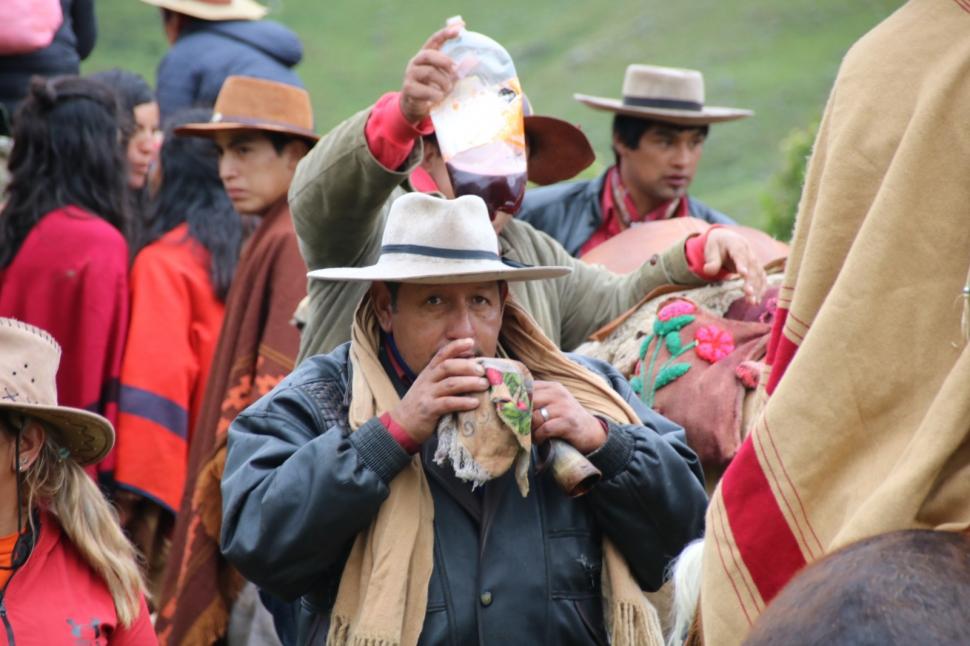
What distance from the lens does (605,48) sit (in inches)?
882

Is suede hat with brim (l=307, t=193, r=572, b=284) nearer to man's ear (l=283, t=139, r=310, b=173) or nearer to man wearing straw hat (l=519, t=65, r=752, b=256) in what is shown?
man's ear (l=283, t=139, r=310, b=173)

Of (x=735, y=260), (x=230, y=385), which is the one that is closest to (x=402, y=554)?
(x=735, y=260)

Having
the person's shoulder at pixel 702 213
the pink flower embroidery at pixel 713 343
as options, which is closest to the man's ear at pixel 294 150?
the person's shoulder at pixel 702 213

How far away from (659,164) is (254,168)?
1.90 metres

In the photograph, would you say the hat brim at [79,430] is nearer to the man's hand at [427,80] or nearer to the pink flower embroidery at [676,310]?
the man's hand at [427,80]

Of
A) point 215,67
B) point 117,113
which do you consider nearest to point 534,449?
point 117,113

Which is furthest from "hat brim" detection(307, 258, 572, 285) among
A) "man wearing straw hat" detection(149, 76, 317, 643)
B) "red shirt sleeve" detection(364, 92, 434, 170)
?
"man wearing straw hat" detection(149, 76, 317, 643)

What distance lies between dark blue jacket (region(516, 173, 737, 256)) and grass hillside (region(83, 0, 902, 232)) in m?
10.6

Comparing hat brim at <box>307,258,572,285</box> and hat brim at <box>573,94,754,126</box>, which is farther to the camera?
hat brim at <box>573,94,754,126</box>

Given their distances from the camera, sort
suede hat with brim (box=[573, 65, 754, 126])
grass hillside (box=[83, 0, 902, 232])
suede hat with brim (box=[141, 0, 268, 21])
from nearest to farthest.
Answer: suede hat with brim (box=[573, 65, 754, 126]) < suede hat with brim (box=[141, 0, 268, 21]) < grass hillside (box=[83, 0, 902, 232])

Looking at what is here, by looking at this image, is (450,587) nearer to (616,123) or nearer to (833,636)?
(833,636)

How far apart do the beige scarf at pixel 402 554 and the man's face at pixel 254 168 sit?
2200 millimetres

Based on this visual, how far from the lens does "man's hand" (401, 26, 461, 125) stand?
12.5ft

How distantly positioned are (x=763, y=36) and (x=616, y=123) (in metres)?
16.4
